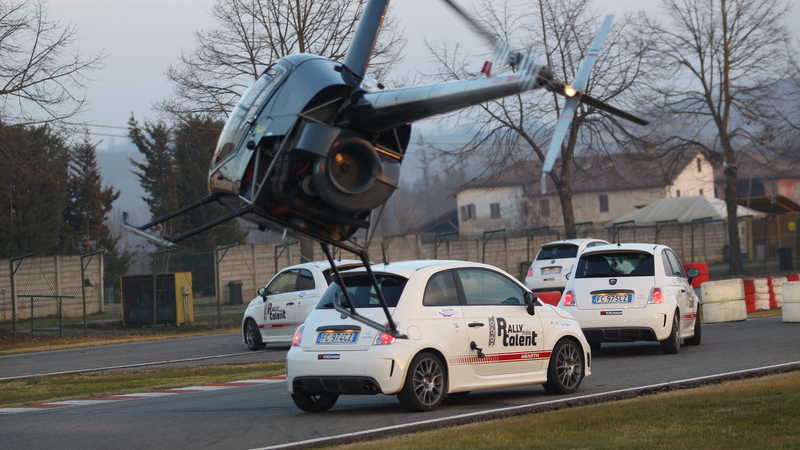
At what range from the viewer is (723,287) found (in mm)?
21781

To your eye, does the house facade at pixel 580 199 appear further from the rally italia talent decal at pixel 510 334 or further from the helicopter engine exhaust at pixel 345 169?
the helicopter engine exhaust at pixel 345 169

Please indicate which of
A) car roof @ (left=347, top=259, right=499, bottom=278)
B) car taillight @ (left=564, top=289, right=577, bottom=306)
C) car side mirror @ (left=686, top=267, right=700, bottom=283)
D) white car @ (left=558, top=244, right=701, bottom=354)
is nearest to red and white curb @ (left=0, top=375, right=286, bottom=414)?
car roof @ (left=347, top=259, right=499, bottom=278)

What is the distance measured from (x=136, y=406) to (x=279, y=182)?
488cm

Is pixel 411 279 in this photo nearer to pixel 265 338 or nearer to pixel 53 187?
pixel 265 338

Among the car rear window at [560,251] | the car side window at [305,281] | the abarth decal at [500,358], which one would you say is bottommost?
the abarth decal at [500,358]

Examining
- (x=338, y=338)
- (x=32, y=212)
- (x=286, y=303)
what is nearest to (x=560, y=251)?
(x=286, y=303)

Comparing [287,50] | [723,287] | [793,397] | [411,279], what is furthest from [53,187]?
[793,397]

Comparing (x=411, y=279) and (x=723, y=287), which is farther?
(x=723, y=287)

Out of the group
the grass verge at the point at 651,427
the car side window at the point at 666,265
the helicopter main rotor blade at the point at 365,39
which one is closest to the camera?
the grass verge at the point at 651,427

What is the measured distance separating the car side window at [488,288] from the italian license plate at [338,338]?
4.78ft

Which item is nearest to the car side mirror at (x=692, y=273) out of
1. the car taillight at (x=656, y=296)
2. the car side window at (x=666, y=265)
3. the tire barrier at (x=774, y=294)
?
the car side window at (x=666, y=265)

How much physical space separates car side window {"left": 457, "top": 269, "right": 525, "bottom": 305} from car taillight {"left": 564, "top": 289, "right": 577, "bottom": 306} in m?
4.37

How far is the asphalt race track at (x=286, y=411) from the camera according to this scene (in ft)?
29.3

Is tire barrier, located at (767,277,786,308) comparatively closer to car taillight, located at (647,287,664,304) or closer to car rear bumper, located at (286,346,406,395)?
car taillight, located at (647,287,664,304)
